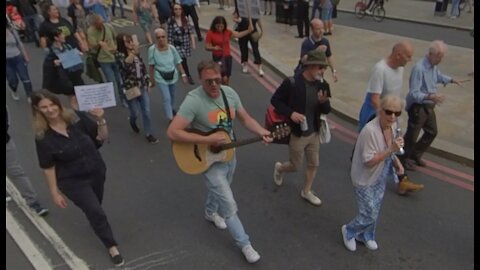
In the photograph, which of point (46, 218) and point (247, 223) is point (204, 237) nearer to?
point (247, 223)

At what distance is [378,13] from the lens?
47.1ft

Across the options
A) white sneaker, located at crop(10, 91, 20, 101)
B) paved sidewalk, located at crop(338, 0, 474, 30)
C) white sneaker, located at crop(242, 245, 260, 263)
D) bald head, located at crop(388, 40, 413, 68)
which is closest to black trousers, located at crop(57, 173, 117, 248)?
white sneaker, located at crop(242, 245, 260, 263)

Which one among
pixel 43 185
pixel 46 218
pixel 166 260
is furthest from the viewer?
pixel 43 185

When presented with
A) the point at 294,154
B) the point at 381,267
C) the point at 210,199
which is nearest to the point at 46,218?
the point at 210,199

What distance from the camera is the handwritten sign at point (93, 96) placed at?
179 inches

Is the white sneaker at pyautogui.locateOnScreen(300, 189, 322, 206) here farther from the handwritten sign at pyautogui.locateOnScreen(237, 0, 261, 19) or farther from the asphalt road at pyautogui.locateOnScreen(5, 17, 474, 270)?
the handwritten sign at pyautogui.locateOnScreen(237, 0, 261, 19)

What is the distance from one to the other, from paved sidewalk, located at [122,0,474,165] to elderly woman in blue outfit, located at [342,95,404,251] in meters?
2.53

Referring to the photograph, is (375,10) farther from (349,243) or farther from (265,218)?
(349,243)

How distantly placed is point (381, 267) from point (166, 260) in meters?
2.04

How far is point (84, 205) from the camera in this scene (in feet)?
12.0

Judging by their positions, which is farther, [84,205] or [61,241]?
[61,241]

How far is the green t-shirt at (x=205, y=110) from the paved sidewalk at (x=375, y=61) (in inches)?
142

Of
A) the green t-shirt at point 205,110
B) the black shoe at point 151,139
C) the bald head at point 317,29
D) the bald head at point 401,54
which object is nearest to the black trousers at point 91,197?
the green t-shirt at point 205,110

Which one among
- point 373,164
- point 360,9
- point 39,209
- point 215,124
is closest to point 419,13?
point 360,9
